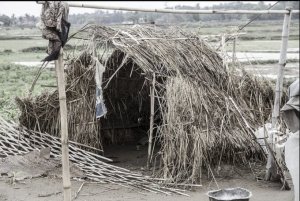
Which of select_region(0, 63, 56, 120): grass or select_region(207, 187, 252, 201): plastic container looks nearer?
select_region(207, 187, 252, 201): plastic container

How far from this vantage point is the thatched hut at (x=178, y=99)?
6730mm

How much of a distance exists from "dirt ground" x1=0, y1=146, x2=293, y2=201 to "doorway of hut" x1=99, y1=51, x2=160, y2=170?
1841 millimetres

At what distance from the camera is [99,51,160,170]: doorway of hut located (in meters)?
8.94

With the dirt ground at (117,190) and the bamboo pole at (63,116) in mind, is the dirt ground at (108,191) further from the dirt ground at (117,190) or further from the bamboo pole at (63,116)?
the bamboo pole at (63,116)

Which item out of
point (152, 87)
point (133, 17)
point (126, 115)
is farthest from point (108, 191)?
point (133, 17)

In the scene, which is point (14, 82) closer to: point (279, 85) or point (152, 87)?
point (152, 87)

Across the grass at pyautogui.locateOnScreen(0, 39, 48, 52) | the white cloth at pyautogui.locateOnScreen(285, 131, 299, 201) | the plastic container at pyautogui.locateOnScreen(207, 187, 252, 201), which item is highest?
the grass at pyautogui.locateOnScreen(0, 39, 48, 52)

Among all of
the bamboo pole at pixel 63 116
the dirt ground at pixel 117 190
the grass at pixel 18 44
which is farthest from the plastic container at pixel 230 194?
the grass at pixel 18 44

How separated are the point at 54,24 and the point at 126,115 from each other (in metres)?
4.84

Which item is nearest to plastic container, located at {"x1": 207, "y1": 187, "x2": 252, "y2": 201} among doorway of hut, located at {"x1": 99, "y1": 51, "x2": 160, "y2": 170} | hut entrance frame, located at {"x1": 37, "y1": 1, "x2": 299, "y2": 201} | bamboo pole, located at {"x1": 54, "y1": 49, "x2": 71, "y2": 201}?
hut entrance frame, located at {"x1": 37, "y1": 1, "x2": 299, "y2": 201}

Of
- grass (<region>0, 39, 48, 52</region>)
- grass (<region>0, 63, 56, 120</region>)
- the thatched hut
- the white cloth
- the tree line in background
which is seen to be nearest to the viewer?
the white cloth

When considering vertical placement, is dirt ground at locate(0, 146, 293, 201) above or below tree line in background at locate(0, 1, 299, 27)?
below

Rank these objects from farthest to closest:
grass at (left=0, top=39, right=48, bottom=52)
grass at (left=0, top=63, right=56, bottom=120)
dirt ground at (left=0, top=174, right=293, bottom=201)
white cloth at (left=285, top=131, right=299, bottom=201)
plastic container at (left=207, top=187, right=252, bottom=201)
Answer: grass at (left=0, top=39, right=48, bottom=52), grass at (left=0, top=63, right=56, bottom=120), dirt ground at (left=0, top=174, right=293, bottom=201), plastic container at (left=207, top=187, right=252, bottom=201), white cloth at (left=285, top=131, right=299, bottom=201)

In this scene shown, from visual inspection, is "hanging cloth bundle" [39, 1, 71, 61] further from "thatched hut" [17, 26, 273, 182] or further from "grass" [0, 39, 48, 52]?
"grass" [0, 39, 48, 52]
